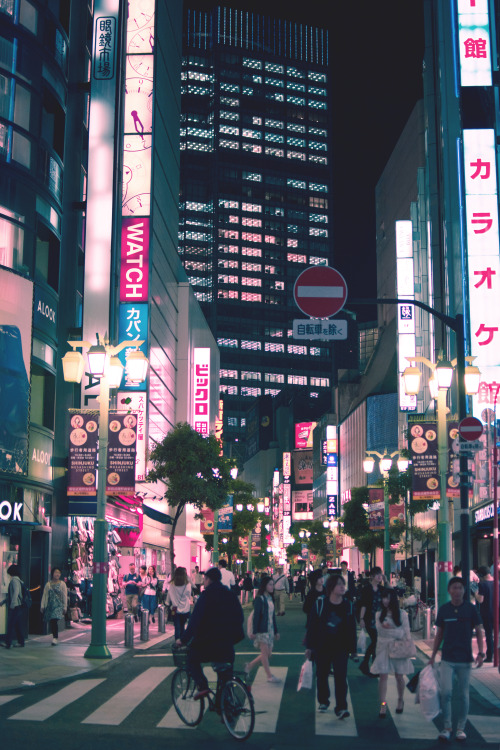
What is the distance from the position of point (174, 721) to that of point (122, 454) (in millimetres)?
13830

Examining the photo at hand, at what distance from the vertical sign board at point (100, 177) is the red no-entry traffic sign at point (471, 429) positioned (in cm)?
2063

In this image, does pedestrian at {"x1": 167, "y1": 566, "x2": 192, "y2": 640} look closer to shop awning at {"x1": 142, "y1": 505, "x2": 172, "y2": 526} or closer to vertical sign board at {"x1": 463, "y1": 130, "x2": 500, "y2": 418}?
vertical sign board at {"x1": 463, "y1": 130, "x2": 500, "y2": 418}

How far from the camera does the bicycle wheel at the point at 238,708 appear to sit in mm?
10406

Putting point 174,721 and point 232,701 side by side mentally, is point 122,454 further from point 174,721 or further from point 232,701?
point 232,701

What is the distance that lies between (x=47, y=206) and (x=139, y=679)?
52.5 feet

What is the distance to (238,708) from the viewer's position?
10461 mm

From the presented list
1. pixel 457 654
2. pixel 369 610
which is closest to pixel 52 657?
pixel 369 610

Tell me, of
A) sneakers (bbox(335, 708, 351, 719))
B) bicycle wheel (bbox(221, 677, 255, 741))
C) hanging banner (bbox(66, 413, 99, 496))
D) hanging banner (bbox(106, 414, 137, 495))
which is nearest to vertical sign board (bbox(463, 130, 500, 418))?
hanging banner (bbox(106, 414, 137, 495))

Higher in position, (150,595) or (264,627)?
(264,627)

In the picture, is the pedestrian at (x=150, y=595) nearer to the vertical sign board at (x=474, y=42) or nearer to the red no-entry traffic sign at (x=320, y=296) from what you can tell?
the red no-entry traffic sign at (x=320, y=296)

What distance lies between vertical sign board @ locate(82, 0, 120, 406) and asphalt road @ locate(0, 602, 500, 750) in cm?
2176

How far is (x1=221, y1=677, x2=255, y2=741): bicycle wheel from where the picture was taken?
10.4m

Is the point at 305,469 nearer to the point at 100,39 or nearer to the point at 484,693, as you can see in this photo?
the point at 100,39

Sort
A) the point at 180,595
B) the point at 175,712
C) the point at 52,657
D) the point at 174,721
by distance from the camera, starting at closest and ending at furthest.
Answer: the point at 174,721 < the point at 175,712 < the point at 52,657 < the point at 180,595
